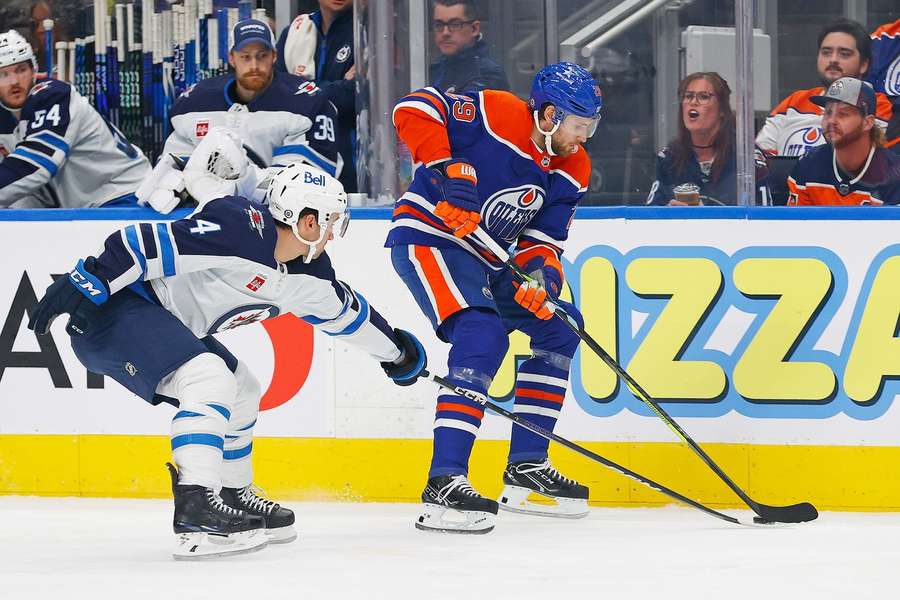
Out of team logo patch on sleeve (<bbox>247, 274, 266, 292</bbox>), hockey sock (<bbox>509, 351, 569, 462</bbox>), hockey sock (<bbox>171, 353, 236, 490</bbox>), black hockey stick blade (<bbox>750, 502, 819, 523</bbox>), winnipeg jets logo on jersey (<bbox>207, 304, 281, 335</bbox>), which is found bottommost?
black hockey stick blade (<bbox>750, 502, 819, 523</bbox>)

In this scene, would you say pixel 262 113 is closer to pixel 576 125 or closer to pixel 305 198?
pixel 576 125

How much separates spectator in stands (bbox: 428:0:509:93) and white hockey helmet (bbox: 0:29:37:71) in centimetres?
155

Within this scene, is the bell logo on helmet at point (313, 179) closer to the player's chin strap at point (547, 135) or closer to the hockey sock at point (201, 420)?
the hockey sock at point (201, 420)

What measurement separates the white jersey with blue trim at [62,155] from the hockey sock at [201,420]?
1914mm

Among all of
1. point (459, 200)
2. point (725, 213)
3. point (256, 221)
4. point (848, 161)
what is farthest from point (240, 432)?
point (848, 161)

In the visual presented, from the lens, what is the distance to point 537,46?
463 cm

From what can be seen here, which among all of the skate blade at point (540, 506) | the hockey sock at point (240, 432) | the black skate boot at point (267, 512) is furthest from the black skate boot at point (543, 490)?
the hockey sock at point (240, 432)

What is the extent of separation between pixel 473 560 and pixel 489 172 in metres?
1.18

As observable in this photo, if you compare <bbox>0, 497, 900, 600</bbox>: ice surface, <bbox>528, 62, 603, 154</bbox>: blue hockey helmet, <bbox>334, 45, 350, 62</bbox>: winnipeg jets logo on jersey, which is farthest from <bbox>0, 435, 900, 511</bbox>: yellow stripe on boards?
<bbox>334, 45, 350, 62</bbox>: winnipeg jets logo on jersey

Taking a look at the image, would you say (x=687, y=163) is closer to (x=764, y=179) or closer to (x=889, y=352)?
(x=764, y=179)

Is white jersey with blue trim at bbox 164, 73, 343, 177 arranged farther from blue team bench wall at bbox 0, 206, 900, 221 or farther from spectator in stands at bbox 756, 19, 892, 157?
spectator in stands at bbox 756, 19, 892, 157

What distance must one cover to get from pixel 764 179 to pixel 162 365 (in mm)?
2103

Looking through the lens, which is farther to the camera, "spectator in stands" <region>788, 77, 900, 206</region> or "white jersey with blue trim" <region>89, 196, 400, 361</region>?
"spectator in stands" <region>788, 77, 900, 206</region>

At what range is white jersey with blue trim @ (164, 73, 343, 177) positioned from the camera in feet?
16.7
